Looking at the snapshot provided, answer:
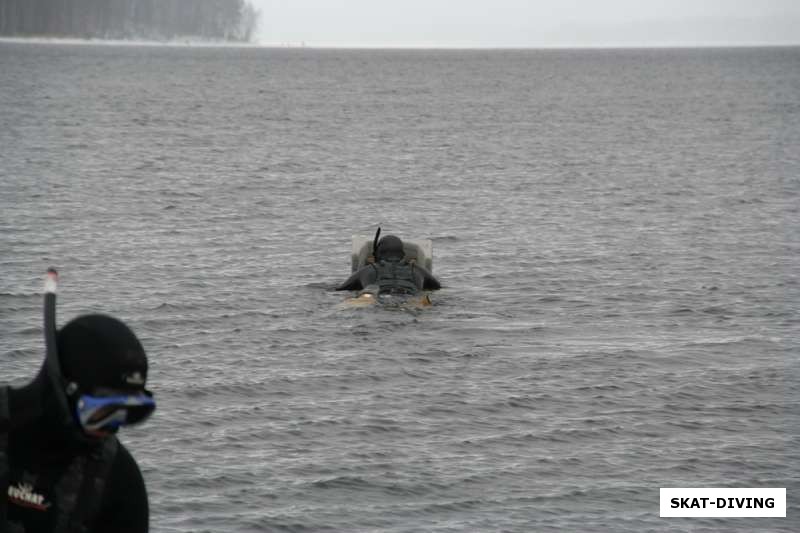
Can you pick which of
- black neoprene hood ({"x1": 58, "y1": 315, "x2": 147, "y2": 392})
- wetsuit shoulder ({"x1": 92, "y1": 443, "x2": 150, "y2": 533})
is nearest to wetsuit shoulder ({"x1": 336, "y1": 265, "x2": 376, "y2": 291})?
wetsuit shoulder ({"x1": 92, "y1": 443, "x2": 150, "y2": 533})

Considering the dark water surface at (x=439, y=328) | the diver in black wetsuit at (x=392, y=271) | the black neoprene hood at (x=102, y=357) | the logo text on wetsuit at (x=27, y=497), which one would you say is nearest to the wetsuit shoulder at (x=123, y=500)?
the logo text on wetsuit at (x=27, y=497)

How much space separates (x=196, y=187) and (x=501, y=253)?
21.1 meters

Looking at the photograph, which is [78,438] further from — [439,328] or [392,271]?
[392,271]

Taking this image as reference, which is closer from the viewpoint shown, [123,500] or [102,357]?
[102,357]

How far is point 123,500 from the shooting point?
16.2ft

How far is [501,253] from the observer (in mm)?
39469

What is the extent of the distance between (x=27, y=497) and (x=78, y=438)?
13.1 inches

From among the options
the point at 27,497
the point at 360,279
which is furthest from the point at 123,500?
the point at 360,279

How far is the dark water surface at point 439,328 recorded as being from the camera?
17688mm

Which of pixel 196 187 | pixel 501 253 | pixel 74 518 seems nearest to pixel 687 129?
pixel 196 187

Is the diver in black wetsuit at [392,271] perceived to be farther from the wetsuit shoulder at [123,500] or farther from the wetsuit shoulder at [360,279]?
the wetsuit shoulder at [123,500]

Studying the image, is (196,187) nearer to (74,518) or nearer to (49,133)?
(49,133)

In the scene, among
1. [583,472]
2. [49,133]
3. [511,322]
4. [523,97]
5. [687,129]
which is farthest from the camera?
[523,97]

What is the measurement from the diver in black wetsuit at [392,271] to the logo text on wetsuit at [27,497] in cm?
2405
